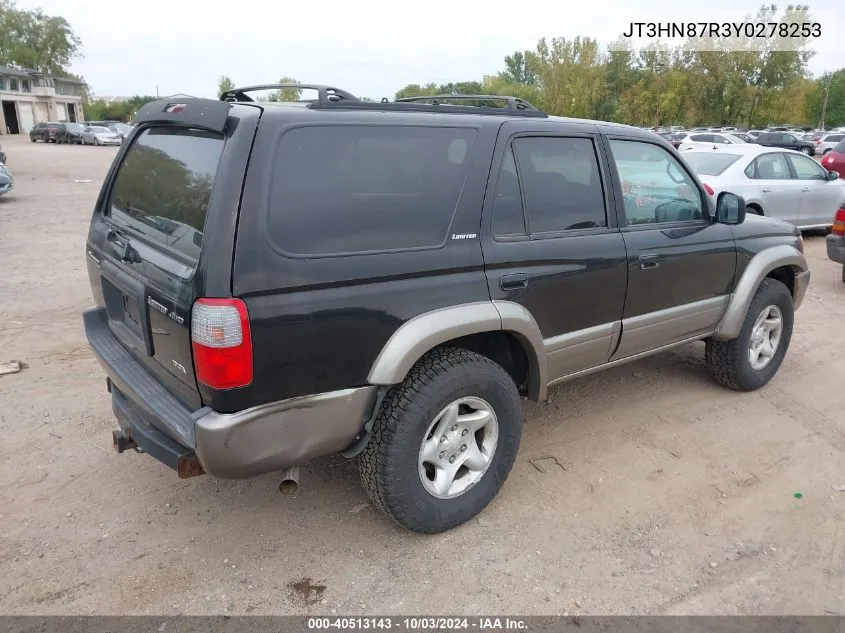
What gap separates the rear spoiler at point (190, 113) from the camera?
254 centimetres

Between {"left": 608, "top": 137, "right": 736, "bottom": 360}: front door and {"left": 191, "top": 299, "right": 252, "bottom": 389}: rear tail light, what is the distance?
2223 mm

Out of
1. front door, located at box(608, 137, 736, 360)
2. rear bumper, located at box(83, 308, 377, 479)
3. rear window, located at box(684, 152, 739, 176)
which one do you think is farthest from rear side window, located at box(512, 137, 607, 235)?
rear window, located at box(684, 152, 739, 176)

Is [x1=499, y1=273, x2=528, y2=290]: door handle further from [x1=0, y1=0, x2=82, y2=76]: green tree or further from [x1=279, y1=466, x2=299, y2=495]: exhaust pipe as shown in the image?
[x1=0, y1=0, x2=82, y2=76]: green tree

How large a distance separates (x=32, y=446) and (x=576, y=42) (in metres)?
42.6

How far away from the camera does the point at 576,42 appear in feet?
133

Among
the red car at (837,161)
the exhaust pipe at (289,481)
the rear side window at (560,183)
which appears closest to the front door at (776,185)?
the red car at (837,161)

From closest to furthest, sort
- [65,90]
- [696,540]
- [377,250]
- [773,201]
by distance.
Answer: [377,250], [696,540], [773,201], [65,90]

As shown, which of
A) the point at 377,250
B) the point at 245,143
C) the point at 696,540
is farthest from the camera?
the point at 696,540

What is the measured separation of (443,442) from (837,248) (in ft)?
21.6

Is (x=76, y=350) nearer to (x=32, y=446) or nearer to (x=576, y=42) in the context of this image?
(x=32, y=446)

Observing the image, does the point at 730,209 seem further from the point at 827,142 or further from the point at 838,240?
the point at 827,142

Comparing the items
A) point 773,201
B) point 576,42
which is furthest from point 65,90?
point 773,201

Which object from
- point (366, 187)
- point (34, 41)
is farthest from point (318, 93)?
point (34, 41)

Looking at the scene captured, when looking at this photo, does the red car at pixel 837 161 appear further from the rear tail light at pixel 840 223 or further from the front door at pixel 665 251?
the front door at pixel 665 251
